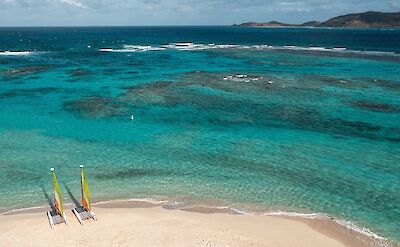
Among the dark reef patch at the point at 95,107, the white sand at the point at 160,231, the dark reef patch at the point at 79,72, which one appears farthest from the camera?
the dark reef patch at the point at 79,72

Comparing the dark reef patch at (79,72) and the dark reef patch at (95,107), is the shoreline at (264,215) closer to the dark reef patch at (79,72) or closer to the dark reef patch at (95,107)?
the dark reef patch at (95,107)

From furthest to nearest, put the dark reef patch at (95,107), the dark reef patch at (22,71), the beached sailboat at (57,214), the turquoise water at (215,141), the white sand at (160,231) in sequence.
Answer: the dark reef patch at (22,71), the dark reef patch at (95,107), the turquoise water at (215,141), the beached sailboat at (57,214), the white sand at (160,231)

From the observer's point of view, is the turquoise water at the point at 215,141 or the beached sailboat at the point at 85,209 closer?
the beached sailboat at the point at 85,209

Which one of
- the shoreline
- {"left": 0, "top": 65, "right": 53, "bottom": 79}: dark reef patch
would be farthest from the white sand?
{"left": 0, "top": 65, "right": 53, "bottom": 79}: dark reef patch

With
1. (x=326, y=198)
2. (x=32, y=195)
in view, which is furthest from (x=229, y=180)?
(x=32, y=195)

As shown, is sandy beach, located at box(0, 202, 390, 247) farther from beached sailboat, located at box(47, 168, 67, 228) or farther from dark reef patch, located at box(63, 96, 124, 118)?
dark reef patch, located at box(63, 96, 124, 118)

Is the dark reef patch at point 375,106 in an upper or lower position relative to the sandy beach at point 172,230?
upper

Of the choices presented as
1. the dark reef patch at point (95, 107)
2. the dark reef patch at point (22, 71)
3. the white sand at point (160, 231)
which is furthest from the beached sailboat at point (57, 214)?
the dark reef patch at point (22, 71)

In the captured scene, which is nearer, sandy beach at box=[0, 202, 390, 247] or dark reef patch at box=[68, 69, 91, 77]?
sandy beach at box=[0, 202, 390, 247]
